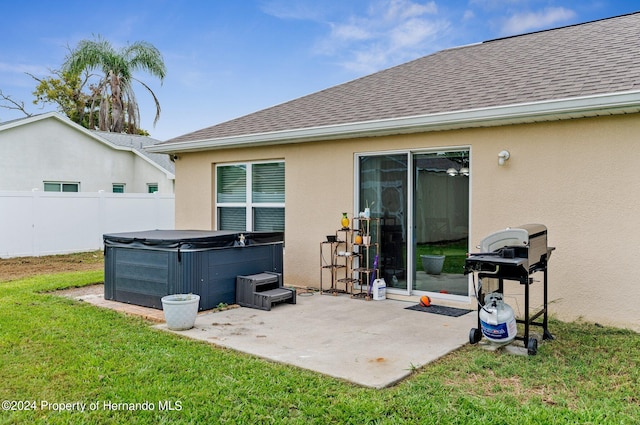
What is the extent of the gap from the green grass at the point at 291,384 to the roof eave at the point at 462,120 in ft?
7.42

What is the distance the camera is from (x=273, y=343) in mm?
4664

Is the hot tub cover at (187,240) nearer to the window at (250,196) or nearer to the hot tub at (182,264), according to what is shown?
the hot tub at (182,264)

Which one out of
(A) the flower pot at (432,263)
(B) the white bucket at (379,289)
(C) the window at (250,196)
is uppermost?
(C) the window at (250,196)

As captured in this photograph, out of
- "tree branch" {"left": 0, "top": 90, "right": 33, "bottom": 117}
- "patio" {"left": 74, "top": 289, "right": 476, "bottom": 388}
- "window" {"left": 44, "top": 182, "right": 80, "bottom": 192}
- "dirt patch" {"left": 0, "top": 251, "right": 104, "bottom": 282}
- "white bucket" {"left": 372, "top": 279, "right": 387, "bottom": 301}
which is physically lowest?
"dirt patch" {"left": 0, "top": 251, "right": 104, "bottom": 282}

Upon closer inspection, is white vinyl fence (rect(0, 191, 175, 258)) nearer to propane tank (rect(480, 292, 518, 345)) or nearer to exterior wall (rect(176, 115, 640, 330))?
exterior wall (rect(176, 115, 640, 330))

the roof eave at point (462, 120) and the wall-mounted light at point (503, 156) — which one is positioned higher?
the roof eave at point (462, 120)

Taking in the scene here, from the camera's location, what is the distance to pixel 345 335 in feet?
16.2

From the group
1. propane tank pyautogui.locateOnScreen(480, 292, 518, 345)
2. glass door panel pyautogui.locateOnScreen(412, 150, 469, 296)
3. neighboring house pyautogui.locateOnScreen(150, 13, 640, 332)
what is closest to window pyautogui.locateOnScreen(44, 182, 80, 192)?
neighboring house pyautogui.locateOnScreen(150, 13, 640, 332)

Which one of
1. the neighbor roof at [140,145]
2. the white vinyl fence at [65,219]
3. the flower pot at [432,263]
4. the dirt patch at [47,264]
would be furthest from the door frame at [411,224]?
the neighbor roof at [140,145]

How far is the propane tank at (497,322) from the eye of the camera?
13.9 feet

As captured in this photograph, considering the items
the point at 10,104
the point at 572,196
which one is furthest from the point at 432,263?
the point at 10,104

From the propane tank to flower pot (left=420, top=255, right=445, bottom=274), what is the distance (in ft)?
7.40

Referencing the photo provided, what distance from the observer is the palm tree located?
79.0 ft

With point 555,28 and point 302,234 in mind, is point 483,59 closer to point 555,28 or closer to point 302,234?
point 555,28
